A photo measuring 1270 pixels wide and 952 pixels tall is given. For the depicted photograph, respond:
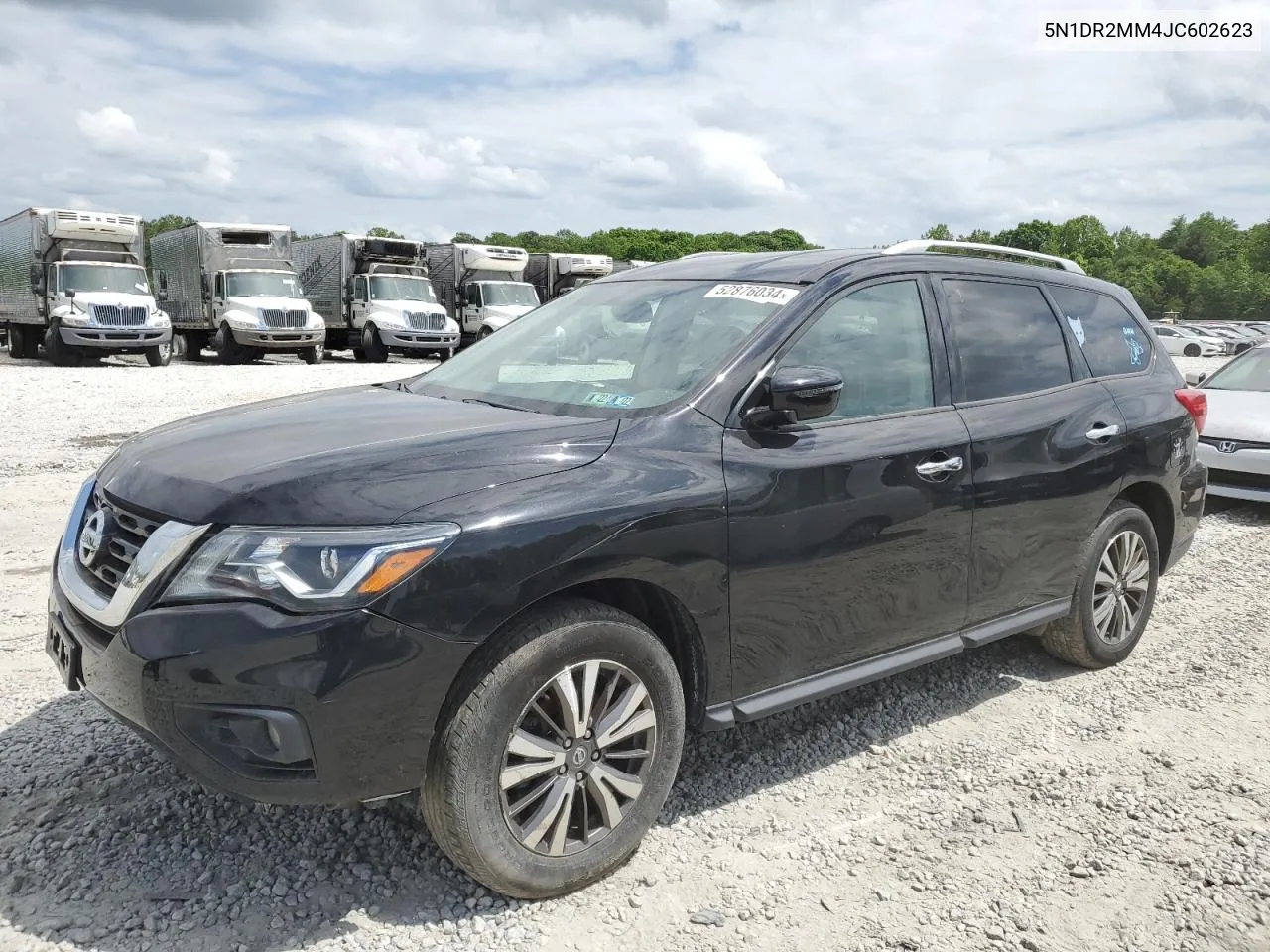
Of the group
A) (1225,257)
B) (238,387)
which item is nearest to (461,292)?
(238,387)

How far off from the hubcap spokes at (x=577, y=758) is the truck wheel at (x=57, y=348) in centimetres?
2153

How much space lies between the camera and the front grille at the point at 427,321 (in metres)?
24.7

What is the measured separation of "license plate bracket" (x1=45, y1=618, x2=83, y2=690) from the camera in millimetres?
2748

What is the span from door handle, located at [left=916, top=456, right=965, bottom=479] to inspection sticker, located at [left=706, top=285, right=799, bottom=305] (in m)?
0.74

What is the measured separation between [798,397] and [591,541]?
0.82 meters

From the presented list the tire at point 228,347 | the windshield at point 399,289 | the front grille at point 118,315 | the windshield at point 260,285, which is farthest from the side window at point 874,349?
the windshield at point 399,289

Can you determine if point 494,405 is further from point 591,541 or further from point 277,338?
point 277,338

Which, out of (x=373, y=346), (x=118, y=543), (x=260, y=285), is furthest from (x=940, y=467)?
(x=373, y=346)

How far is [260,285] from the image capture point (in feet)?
77.8

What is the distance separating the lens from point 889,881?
9.86 feet

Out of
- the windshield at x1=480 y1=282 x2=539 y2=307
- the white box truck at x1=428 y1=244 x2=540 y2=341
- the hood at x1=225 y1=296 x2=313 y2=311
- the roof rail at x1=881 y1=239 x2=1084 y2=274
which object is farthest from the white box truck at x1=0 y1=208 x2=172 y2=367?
the roof rail at x1=881 y1=239 x2=1084 y2=274

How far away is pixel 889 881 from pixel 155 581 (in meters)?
2.18

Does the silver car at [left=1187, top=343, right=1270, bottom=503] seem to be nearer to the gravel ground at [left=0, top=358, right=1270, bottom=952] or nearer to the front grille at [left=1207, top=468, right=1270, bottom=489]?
the front grille at [left=1207, top=468, right=1270, bottom=489]

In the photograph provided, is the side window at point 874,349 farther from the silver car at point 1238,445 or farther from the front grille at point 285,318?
the front grille at point 285,318
